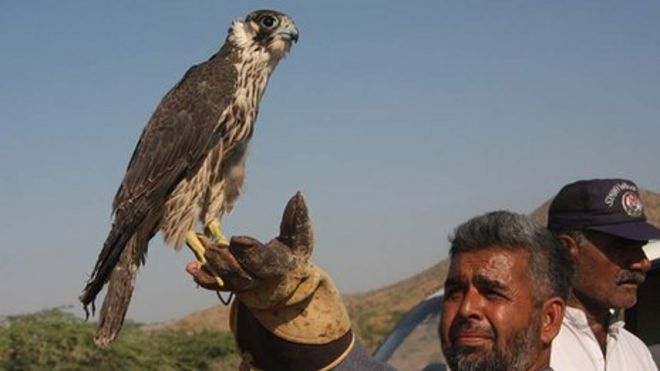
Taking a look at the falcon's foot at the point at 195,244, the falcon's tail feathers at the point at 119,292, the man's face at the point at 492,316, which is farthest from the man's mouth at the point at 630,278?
the falcon's tail feathers at the point at 119,292

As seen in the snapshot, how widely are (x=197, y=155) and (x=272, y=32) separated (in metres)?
0.80

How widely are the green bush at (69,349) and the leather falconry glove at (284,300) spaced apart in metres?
14.0

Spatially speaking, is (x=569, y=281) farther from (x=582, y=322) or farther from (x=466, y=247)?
(x=582, y=322)

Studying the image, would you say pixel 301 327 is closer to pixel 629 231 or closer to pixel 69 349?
pixel 629 231

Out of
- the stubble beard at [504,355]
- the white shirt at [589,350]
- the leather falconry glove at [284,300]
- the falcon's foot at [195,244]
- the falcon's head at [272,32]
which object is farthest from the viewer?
the falcon's head at [272,32]

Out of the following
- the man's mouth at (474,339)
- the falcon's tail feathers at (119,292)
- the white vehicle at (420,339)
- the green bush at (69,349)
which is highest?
the falcon's tail feathers at (119,292)

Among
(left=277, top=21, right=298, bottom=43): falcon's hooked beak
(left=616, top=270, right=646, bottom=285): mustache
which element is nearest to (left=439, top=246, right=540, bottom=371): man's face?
(left=616, top=270, right=646, bottom=285): mustache

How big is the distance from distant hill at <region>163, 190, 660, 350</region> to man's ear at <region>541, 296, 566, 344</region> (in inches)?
900

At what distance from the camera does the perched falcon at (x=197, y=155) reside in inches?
245

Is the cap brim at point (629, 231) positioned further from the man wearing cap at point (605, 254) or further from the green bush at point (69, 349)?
the green bush at point (69, 349)

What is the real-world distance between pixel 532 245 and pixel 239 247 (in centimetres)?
78

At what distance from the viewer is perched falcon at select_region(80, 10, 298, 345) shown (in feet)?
20.4

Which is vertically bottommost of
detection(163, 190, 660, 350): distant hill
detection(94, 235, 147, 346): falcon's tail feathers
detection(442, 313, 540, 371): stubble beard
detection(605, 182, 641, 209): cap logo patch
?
detection(163, 190, 660, 350): distant hill

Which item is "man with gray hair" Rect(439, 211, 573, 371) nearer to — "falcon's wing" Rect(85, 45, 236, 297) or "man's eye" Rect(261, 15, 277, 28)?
"falcon's wing" Rect(85, 45, 236, 297)
